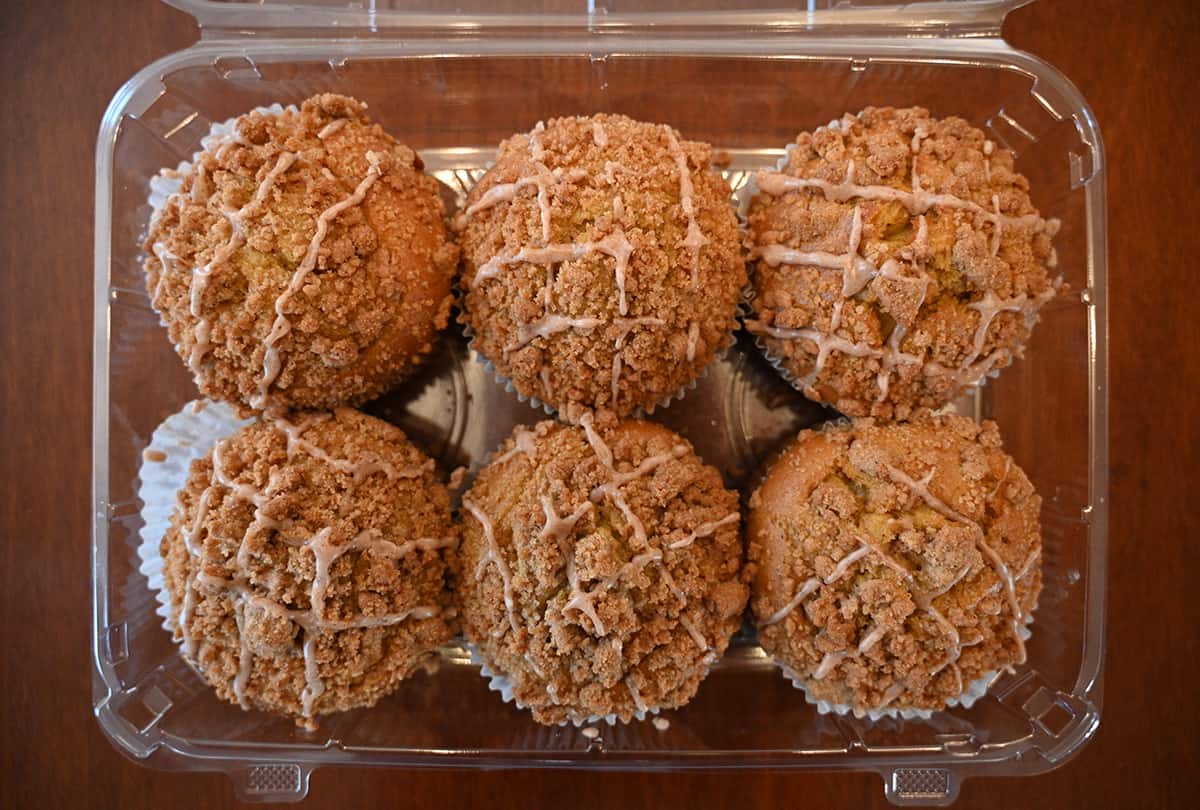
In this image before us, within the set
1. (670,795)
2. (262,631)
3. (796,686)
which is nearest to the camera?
(262,631)

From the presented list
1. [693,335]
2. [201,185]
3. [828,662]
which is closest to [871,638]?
[828,662]

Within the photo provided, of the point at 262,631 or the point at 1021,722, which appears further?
the point at 1021,722

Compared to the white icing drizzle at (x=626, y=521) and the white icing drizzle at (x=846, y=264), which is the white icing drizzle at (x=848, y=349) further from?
the white icing drizzle at (x=626, y=521)

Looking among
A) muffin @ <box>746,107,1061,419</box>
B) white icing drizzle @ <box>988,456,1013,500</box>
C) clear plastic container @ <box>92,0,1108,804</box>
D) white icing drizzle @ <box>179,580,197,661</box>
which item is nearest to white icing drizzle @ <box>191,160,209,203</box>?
clear plastic container @ <box>92,0,1108,804</box>

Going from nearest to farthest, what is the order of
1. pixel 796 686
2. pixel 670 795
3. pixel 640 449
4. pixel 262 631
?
pixel 262 631 → pixel 640 449 → pixel 796 686 → pixel 670 795

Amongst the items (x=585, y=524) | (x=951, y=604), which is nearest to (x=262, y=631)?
(x=585, y=524)

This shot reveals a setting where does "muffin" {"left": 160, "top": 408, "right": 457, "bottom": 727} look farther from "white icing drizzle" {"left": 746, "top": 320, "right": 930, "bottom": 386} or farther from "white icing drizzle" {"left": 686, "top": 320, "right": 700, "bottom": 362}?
"white icing drizzle" {"left": 746, "top": 320, "right": 930, "bottom": 386}

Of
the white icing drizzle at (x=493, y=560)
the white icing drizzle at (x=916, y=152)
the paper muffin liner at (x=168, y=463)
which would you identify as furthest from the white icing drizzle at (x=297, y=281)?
the white icing drizzle at (x=916, y=152)

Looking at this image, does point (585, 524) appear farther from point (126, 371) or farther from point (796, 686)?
point (126, 371)
